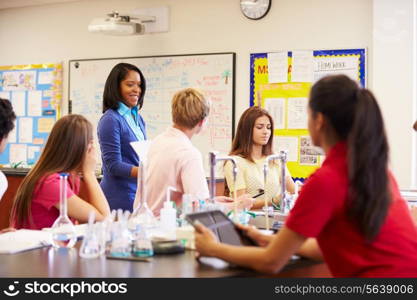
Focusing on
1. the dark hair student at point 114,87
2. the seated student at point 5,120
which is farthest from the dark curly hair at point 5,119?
the dark hair student at point 114,87

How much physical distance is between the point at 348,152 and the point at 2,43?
5922 mm

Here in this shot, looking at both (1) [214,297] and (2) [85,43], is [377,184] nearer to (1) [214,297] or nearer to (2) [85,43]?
(1) [214,297]

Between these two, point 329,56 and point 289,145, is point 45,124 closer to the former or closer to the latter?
point 289,145

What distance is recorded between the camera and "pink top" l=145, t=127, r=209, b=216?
2469 mm

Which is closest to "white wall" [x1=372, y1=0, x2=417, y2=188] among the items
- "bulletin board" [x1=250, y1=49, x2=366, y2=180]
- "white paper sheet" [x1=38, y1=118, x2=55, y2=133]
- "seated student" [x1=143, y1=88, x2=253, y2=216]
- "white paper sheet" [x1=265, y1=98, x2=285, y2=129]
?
"bulletin board" [x1=250, y1=49, x2=366, y2=180]

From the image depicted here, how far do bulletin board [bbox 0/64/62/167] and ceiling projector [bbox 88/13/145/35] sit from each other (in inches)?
38.3

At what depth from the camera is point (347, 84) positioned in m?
1.56

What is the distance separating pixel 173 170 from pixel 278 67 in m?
2.87

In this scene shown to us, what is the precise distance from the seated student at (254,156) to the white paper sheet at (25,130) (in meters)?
3.59

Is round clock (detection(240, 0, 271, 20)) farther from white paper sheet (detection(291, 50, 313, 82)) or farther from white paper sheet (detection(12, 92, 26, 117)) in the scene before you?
white paper sheet (detection(12, 92, 26, 117))

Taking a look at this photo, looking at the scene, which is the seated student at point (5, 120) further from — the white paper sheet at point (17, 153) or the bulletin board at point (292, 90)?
the white paper sheet at point (17, 153)

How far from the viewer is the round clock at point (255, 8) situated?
5.20 m

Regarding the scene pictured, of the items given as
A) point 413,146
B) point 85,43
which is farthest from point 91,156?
point 85,43

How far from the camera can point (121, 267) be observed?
1.75 metres
